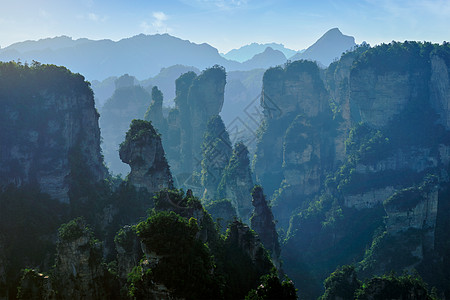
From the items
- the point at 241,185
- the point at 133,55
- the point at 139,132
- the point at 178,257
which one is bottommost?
the point at 241,185

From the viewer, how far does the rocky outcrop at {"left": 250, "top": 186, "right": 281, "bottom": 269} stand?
35.8 meters

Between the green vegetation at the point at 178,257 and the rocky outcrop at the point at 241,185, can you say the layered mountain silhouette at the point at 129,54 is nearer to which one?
the rocky outcrop at the point at 241,185

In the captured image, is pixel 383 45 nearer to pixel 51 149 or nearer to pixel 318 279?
pixel 318 279

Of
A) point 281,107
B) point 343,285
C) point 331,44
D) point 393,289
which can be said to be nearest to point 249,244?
point 393,289

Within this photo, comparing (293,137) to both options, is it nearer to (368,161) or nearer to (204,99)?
(368,161)

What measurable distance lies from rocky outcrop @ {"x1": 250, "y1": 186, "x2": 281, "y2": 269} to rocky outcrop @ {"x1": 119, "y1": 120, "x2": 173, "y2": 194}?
29.4ft

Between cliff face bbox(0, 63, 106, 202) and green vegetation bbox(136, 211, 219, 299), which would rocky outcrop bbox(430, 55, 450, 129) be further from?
green vegetation bbox(136, 211, 219, 299)

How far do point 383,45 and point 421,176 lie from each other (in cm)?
2130

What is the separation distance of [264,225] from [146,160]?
41.5 ft

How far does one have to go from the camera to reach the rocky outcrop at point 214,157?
57875 millimetres

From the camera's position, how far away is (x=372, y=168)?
47.6 metres

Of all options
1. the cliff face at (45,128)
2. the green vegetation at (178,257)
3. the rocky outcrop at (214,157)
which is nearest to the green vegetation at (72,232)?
the green vegetation at (178,257)

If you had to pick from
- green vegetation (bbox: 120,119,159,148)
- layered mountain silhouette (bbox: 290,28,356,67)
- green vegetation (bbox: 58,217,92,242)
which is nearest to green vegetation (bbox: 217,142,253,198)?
green vegetation (bbox: 120,119,159,148)

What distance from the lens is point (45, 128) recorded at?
109 feet
